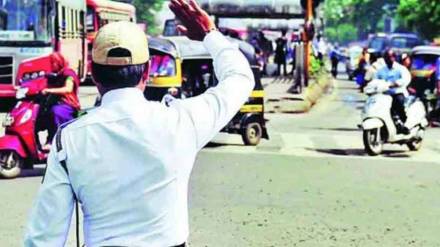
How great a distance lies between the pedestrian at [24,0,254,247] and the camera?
301cm

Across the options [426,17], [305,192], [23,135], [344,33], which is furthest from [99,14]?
[344,33]

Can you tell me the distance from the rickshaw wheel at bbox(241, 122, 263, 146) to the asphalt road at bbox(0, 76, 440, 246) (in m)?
0.18

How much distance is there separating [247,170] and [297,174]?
2.06ft

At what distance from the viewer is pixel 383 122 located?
15000 millimetres

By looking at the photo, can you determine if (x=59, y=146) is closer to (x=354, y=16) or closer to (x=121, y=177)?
(x=121, y=177)

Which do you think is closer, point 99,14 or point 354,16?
point 99,14

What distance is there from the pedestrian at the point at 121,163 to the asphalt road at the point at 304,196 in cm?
493

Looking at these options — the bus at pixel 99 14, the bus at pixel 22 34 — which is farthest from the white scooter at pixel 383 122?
the bus at pixel 99 14

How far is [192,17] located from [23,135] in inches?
344

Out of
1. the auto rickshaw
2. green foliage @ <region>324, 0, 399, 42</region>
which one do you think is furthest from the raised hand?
green foliage @ <region>324, 0, 399, 42</region>

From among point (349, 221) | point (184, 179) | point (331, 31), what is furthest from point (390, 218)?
point (331, 31)

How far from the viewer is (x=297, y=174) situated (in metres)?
12.3

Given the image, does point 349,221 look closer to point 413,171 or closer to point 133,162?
point 413,171

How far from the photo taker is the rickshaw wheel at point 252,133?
15703 millimetres
